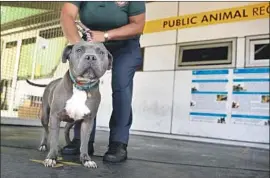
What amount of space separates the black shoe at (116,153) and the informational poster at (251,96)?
3.49 meters

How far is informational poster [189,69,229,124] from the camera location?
226 inches

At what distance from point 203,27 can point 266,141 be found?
228cm

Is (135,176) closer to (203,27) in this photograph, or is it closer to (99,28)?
(99,28)

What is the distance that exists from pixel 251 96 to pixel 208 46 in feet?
3.94

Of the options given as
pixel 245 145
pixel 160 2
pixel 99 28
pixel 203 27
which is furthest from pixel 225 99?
pixel 99 28

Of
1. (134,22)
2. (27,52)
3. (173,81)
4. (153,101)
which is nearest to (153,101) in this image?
(153,101)

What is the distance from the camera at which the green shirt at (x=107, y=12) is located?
8.24ft

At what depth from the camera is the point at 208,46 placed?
599 cm

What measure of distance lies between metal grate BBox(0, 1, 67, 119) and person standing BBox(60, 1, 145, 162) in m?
3.63

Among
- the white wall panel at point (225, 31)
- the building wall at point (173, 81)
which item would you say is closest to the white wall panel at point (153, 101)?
the building wall at point (173, 81)

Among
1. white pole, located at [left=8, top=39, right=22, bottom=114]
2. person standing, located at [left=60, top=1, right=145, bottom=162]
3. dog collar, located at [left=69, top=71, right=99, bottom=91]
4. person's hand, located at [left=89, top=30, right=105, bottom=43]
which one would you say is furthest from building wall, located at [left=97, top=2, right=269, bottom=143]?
dog collar, located at [left=69, top=71, right=99, bottom=91]

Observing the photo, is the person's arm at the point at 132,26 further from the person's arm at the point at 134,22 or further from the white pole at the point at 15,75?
the white pole at the point at 15,75

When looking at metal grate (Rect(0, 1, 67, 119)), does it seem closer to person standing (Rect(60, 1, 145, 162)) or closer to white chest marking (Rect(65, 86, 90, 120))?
person standing (Rect(60, 1, 145, 162))

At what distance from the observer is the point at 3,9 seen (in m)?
6.00
